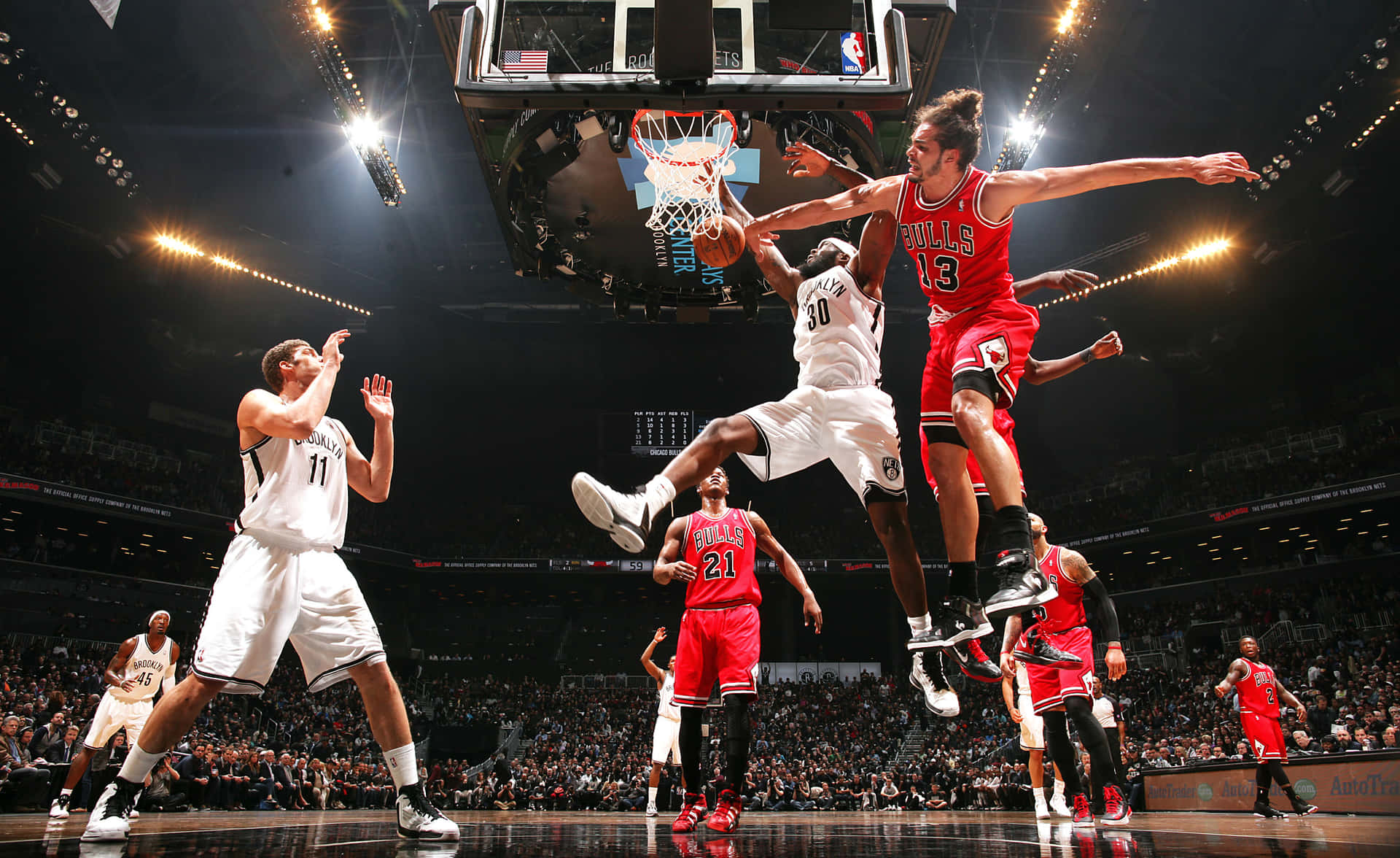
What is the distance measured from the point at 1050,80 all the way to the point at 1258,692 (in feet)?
29.1

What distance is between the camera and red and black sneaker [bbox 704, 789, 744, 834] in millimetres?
4789

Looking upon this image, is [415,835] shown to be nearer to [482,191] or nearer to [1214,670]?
[482,191]

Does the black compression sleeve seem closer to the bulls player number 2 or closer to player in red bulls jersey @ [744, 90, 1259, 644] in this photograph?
player in red bulls jersey @ [744, 90, 1259, 644]

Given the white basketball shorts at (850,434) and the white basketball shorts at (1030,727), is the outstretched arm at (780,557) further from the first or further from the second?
the white basketball shorts at (1030,727)

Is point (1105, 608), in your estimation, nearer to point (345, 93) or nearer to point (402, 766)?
point (402, 766)

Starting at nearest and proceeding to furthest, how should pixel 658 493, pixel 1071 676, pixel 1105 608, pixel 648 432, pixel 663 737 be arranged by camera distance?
pixel 658 493, pixel 1105 608, pixel 1071 676, pixel 663 737, pixel 648 432

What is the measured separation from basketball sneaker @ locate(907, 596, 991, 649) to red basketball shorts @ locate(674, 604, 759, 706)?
213 cm

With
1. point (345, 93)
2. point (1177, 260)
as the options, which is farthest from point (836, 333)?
point (1177, 260)

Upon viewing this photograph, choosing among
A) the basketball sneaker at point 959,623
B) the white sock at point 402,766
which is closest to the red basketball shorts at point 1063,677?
A: the basketball sneaker at point 959,623

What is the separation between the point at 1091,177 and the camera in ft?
11.0

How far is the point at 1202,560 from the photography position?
2434 cm

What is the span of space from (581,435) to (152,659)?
18.4m

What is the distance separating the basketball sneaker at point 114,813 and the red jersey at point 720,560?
3.26 meters

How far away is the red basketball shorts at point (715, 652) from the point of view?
5.42 meters
